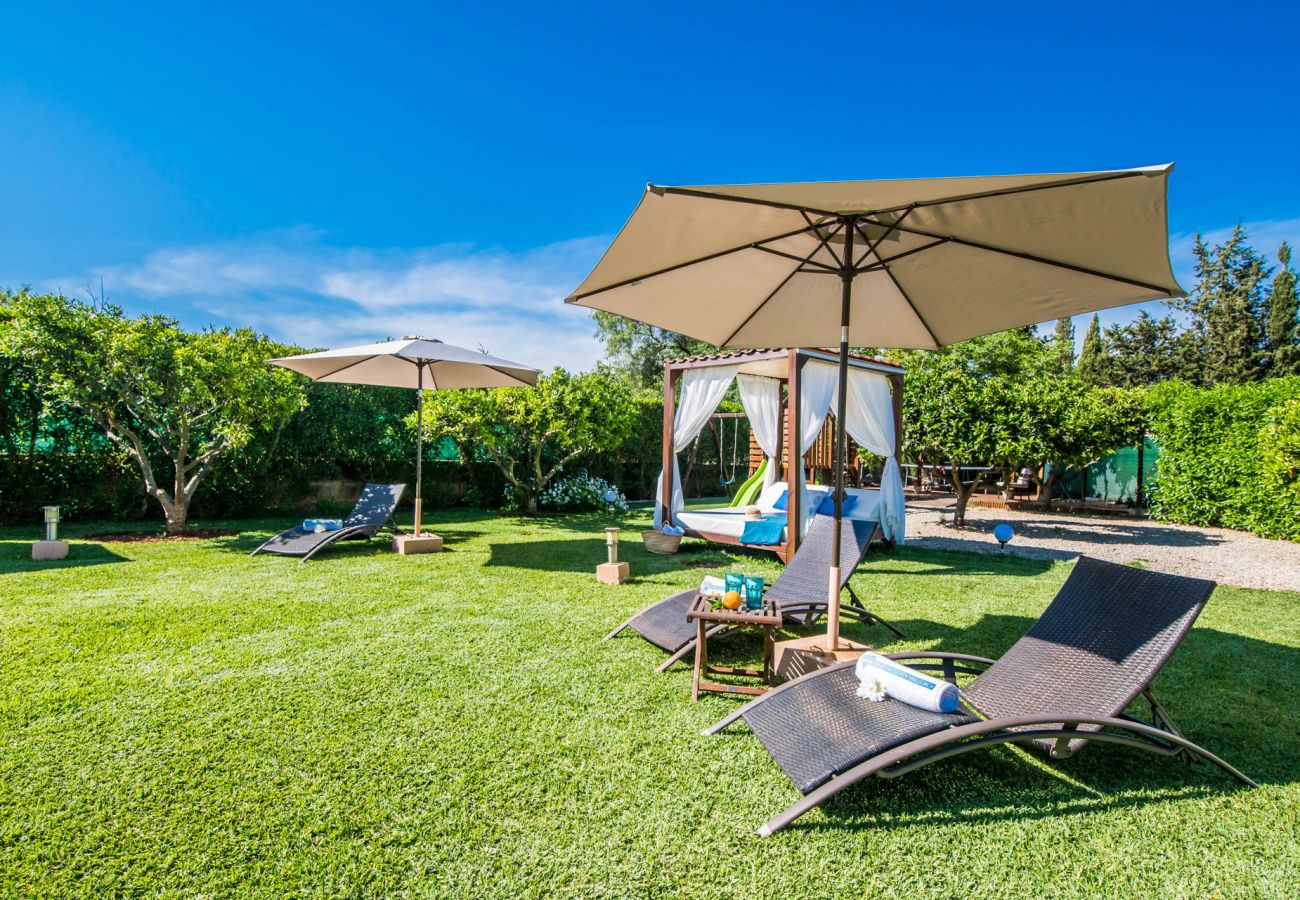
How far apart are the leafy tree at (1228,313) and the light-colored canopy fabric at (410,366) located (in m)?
31.5

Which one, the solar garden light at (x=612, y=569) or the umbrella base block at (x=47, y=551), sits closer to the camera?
the solar garden light at (x=612, y=569)

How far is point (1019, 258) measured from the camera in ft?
10.7

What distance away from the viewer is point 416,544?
7523 mm

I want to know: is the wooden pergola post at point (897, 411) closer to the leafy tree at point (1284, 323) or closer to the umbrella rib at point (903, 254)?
the umbrella rib at point (903, 254)

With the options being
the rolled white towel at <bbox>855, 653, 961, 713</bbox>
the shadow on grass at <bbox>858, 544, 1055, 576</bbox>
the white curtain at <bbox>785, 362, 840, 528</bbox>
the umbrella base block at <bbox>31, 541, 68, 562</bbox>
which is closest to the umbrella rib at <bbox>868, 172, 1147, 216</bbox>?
A: the rolled white towel at <bbox>855, 653, 961, 713</bbox>

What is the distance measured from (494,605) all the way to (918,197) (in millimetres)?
4285

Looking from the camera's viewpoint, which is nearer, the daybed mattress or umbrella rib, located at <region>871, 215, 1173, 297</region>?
umbrella rib, located at <region>871, 215, 1173, 297</region>

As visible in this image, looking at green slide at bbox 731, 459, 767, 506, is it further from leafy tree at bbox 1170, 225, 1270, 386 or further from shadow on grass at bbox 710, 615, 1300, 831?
leafy tree at bbox 1170, 225, 1270, 386

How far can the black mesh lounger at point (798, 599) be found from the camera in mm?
3902

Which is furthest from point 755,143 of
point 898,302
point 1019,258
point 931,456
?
point 1019,258

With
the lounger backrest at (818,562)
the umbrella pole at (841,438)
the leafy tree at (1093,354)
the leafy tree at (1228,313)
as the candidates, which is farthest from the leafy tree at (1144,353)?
the umbrella pole at (841,438)

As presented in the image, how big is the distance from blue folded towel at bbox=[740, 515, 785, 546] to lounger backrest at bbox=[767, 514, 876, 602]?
261 centimetres

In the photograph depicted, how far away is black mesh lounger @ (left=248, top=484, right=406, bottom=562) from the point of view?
22.5 feet

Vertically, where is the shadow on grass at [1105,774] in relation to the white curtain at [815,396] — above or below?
below
